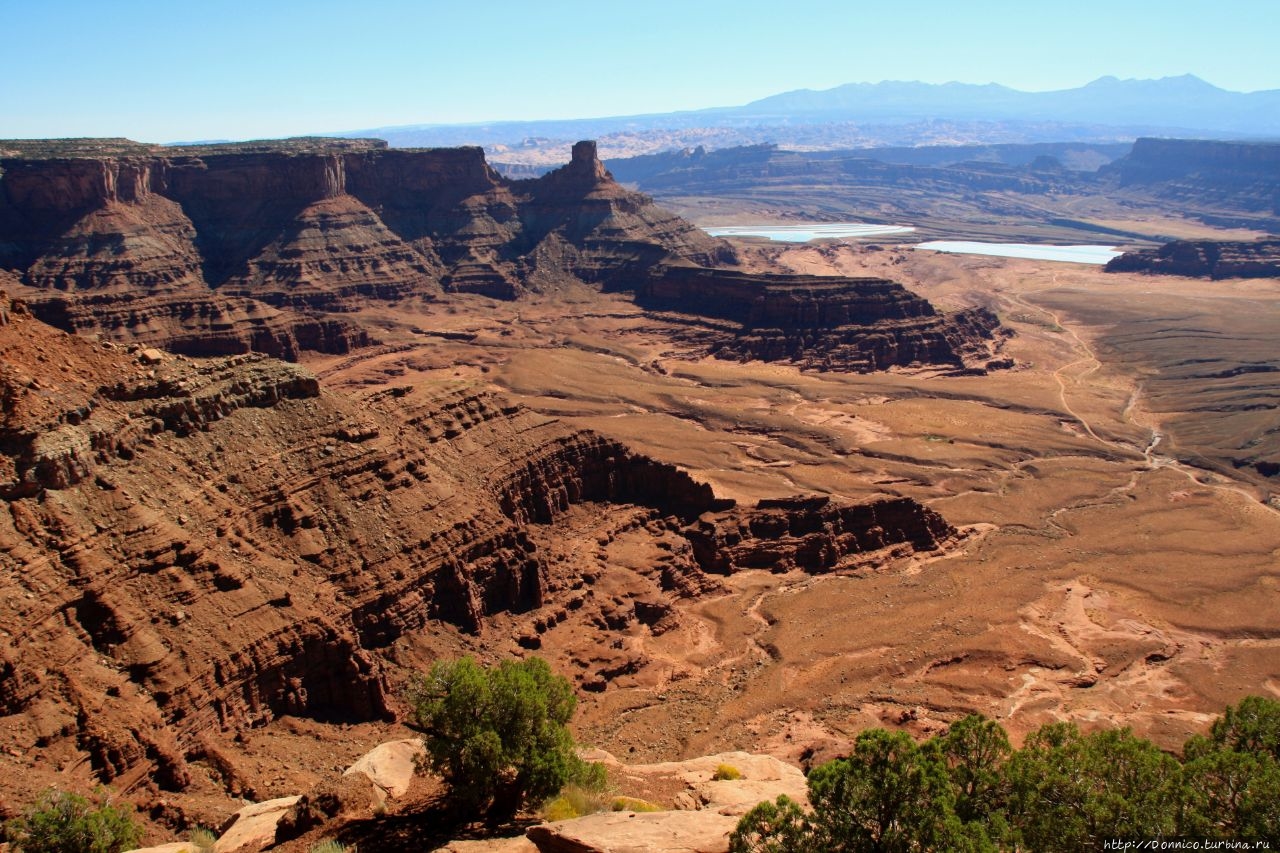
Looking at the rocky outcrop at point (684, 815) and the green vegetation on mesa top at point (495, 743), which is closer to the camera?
the rocky outcrop at point (684, 815)

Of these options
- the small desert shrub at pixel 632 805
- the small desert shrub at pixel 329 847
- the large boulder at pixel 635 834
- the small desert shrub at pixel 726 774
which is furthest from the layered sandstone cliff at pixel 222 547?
the large boulder at pixel 635 834

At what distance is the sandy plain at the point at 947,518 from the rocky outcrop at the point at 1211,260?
127 feet

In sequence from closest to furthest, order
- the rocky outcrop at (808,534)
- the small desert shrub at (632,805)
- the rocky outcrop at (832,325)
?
the small desert shrub at (632,805)
the rocky outcrop at (808,534)
the rocky outcrop at (832,325)

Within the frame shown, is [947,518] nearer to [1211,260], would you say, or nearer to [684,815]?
[684,815]

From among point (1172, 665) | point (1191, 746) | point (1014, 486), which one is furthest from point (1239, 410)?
point (1191, 746)

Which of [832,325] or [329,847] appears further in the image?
[832,325]

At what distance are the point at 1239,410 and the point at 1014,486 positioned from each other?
3899 cm

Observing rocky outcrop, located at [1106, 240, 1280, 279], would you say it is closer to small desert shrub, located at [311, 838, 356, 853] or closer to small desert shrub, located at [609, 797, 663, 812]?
small desert shrub, located at [609, 797, 663, 812]

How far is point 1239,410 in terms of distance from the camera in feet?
334

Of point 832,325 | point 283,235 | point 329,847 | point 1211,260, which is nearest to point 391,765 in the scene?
point 329,847

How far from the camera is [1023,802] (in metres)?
24.2

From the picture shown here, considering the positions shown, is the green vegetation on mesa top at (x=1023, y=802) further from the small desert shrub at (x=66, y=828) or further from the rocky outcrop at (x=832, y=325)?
the rocky outcrop at (x=832, y=325)

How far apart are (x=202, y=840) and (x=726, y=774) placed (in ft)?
57.6

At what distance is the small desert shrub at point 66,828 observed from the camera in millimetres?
24969
